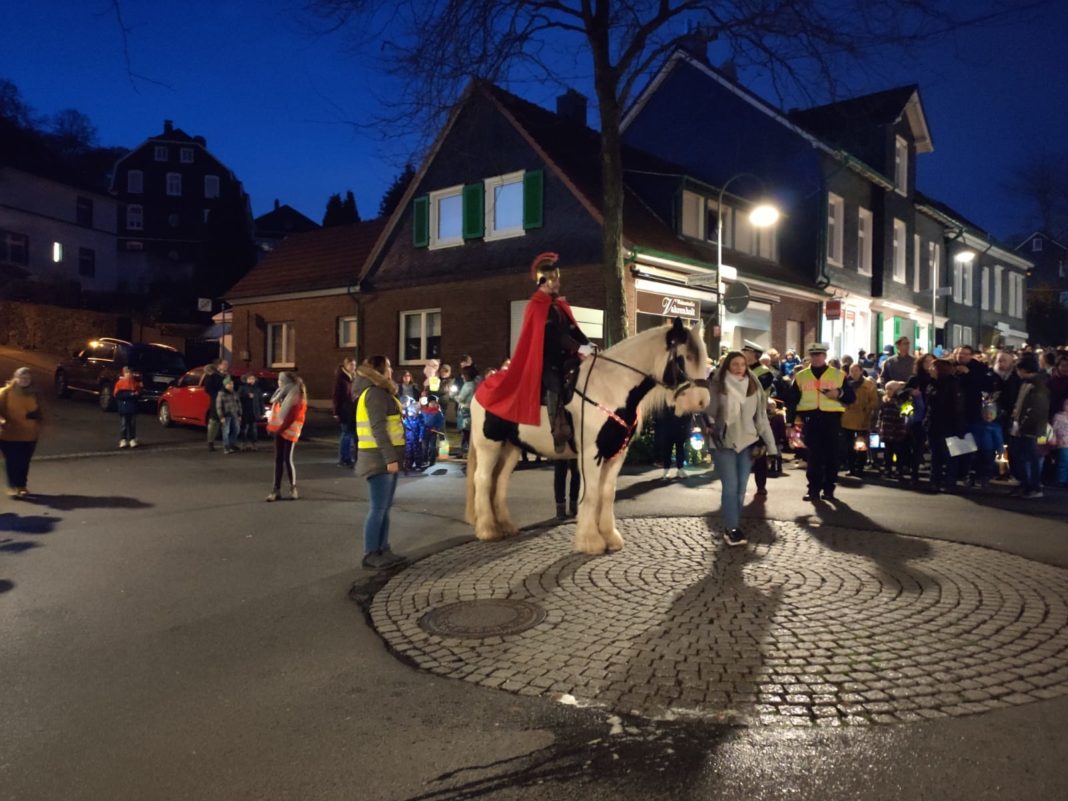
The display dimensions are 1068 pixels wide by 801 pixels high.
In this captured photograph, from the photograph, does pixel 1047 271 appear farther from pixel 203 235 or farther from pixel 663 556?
pixel 663 556

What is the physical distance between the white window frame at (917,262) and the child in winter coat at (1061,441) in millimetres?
21425

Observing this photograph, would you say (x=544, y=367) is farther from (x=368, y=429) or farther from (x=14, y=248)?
(x=14, y=248)

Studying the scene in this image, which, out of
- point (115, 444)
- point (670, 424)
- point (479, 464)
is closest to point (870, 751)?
point (479, 464)

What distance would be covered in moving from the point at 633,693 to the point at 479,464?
12.6 feet

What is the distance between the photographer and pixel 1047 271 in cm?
7525

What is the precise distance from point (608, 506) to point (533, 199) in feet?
49.4

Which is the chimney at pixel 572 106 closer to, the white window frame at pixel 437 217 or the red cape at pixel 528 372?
the white window frame at pixel 437 217

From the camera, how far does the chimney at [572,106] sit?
2666cm

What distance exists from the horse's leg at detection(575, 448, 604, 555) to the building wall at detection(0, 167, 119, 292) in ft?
142

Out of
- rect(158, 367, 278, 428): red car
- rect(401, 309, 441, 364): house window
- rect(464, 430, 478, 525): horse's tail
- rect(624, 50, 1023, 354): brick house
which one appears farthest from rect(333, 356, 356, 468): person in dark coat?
rect(624, 50, 1023, 354): brick house

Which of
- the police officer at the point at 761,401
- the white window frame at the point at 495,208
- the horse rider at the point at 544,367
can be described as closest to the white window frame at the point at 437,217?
the white window frame at the point at 495,208

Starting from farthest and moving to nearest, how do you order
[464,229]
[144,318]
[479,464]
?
[144,318]
[464,229]
[479,464]

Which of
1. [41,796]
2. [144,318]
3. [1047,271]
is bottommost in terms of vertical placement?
[41,796]

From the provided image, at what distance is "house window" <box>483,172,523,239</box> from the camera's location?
70.6 ft
